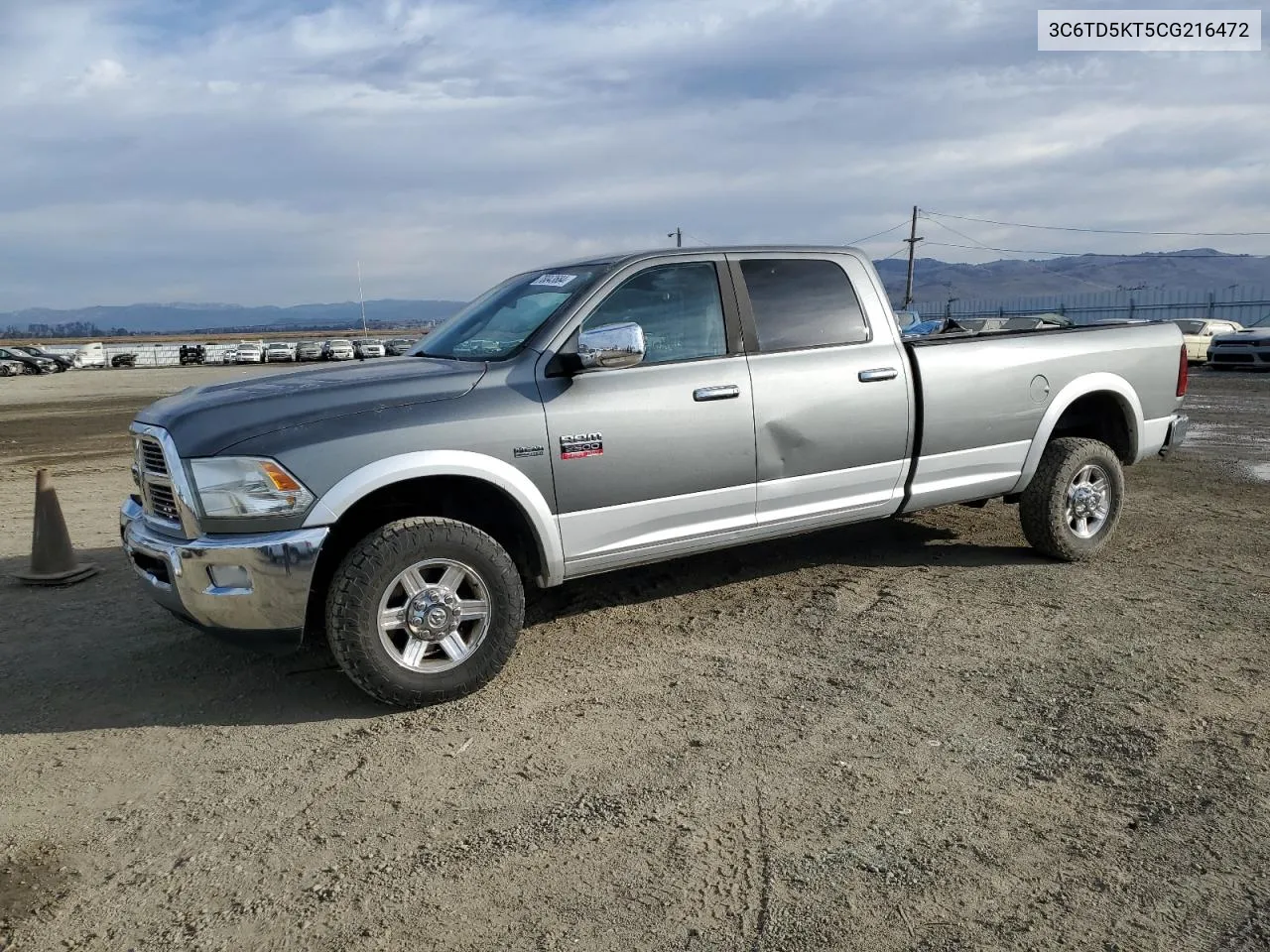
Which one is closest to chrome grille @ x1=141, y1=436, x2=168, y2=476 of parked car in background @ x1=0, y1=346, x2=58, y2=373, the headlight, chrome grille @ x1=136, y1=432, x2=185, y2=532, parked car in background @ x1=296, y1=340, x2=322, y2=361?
chrome grille @ x1=136, y1=432, x2=185, y2=532

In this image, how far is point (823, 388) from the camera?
16.4ft

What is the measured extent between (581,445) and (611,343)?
1.65 ft

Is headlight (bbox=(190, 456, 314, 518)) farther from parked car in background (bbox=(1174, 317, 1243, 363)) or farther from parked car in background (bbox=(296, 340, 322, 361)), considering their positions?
parked car in background (bbox=(296, 340, 322, 361))

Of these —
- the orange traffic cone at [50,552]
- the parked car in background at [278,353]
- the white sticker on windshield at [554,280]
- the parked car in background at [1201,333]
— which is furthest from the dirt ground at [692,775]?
the parked car in background at [278,353]

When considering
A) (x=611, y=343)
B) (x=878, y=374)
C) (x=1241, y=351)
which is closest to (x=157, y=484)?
(x=611, y=343)

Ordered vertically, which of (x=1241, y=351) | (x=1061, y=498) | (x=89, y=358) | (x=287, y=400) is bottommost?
(x=1241, y=351)

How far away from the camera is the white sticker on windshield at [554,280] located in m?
4.84

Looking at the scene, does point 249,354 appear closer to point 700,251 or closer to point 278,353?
point 278,353

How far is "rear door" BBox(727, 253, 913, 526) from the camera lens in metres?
4.87

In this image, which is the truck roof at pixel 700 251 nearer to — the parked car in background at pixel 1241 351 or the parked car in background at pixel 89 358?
the parked car in background at pixel 1241 351

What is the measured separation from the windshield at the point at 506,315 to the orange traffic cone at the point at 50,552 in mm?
2841

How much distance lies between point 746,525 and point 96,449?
12.1 m

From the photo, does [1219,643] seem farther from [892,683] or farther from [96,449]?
[96,449]

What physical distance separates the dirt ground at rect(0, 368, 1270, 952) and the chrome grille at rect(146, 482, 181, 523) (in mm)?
874
